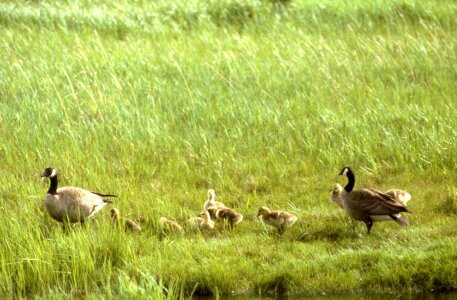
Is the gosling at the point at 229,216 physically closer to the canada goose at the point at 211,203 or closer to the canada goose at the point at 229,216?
the canada goose at the point at 229,216

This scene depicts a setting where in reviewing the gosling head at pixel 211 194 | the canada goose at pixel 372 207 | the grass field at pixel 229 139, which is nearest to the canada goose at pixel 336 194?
the grass field at pixel 229 139

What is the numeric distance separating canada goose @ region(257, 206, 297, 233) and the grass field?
Answer: 0.19m

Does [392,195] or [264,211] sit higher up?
[264,211]

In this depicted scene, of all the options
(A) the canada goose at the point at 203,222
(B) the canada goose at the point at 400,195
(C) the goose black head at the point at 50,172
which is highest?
(C) the goose black head at the point at 50,172

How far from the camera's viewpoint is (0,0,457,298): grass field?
39.6 feet

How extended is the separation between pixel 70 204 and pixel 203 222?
158 cm

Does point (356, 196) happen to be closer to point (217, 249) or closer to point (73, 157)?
point (217, 249)

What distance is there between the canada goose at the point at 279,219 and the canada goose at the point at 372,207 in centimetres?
69

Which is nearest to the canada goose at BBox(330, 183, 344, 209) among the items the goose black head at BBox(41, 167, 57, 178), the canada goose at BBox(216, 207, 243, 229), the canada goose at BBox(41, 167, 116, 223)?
the canada goose at BBox(216, 207, 243, 229)

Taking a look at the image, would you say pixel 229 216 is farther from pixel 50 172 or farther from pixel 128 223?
Answer: pixel 50 172

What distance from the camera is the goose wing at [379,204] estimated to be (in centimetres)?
1284

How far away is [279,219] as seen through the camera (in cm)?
1307

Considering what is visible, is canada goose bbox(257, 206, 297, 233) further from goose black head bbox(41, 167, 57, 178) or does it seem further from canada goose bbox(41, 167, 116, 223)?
goose black head bbox(41, 167, 57, 178)

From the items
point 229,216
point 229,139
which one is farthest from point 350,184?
point 229,139
